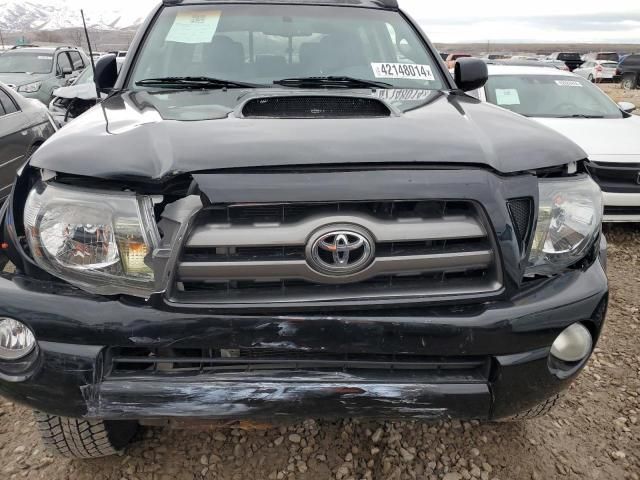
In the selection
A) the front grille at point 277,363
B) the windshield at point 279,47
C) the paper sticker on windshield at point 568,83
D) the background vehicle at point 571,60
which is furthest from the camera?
the background vehicle at point 571,60

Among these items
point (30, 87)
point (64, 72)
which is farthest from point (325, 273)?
point (64, 72)

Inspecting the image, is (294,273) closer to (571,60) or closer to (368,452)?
(368,452)

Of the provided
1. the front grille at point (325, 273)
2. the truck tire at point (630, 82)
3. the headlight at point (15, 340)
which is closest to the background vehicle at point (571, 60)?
the truck tire at point (630, 82)

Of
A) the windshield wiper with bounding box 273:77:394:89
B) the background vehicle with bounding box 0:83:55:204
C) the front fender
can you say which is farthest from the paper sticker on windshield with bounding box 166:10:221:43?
the background vehicle with bounding box 0:83:55:204

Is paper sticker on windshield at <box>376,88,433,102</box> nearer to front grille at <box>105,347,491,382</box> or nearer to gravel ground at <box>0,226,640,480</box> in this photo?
front grille at <box>105,347,491,382</box>

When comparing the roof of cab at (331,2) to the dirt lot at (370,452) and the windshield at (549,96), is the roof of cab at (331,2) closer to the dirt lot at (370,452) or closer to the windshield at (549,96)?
the dirt lot at (370,452)

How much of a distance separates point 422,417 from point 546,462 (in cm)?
97

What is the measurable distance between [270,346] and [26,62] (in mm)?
13697

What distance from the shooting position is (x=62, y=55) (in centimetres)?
1330

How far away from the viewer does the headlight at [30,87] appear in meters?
11.0

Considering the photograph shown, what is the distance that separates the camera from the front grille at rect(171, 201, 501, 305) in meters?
1.54

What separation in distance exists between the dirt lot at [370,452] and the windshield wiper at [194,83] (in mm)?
1628

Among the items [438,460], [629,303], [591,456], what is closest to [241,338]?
[438,460]

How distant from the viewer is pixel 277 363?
1.69 meters
